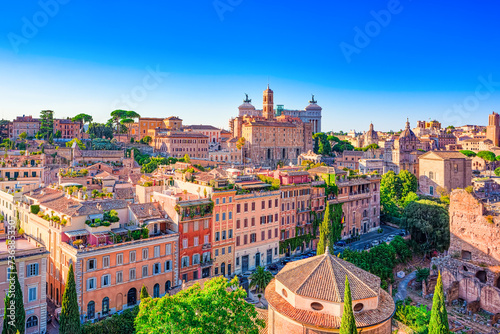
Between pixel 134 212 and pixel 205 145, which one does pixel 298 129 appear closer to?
pixel 205 145

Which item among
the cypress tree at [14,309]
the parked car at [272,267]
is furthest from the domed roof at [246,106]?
the cypress tree at [14,309]

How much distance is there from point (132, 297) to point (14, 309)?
1044cm

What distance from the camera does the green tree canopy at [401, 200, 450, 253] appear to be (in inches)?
1907

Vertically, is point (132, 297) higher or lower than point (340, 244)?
lower

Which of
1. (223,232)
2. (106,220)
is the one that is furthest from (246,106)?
(106,220)

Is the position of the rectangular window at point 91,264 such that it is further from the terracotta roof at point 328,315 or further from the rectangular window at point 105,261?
the terracotta roof at point 328,315

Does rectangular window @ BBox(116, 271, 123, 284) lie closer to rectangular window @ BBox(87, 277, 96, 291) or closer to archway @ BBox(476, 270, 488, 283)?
rectangular window @ BBox(87, 277, 96, 291)

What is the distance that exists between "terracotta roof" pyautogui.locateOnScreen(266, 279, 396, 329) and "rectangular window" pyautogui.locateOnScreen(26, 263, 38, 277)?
18.1 meters

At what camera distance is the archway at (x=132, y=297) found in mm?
33647

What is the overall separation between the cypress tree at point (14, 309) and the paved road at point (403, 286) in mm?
30080

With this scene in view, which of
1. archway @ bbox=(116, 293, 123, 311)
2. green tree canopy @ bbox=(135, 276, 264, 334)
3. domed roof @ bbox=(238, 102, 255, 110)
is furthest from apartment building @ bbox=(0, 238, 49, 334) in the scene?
domed roof @ bbox=(238, 102, 255, 110)

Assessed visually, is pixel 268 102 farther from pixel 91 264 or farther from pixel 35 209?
pixel 91 264

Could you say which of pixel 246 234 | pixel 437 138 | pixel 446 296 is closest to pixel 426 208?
pixel 446 296

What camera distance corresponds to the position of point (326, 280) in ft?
67.1
